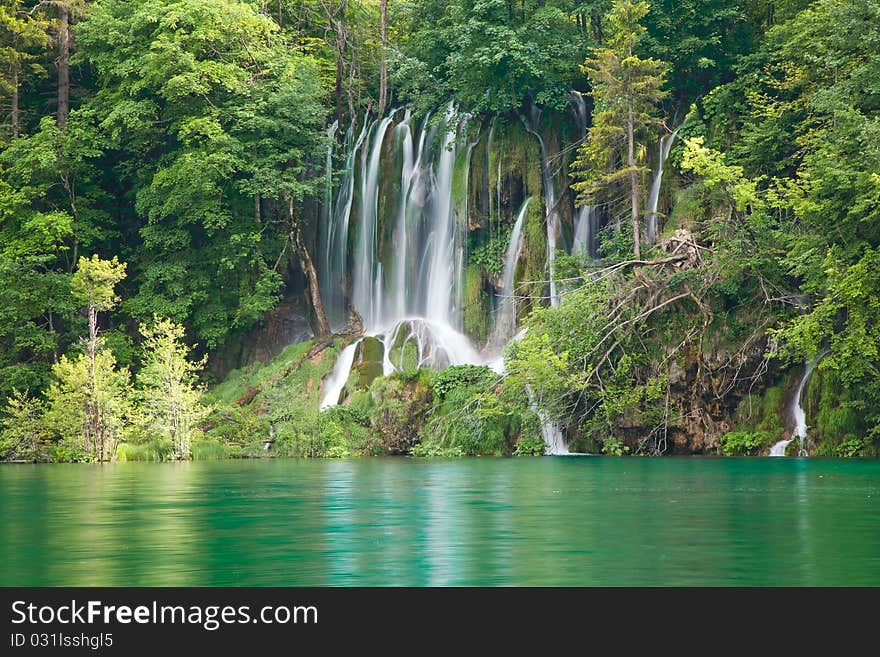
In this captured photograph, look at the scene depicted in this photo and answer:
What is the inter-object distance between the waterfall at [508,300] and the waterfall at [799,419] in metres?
11.6

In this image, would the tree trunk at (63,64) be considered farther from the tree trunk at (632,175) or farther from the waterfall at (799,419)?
the waterfall at (799,419)

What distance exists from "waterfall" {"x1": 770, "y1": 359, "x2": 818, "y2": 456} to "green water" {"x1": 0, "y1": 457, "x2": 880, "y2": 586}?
5.55 meters

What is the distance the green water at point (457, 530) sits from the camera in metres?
8.02

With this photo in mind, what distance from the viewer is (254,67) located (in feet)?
134

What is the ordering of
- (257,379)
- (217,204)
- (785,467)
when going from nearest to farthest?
(785,467), (257,379), (217,204)

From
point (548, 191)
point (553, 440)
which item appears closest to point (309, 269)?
point (548, 191)

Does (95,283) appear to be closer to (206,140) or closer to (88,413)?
(88,413)

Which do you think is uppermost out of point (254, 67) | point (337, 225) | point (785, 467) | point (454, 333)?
point (254, 67)

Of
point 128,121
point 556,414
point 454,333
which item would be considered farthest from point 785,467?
point 128,121

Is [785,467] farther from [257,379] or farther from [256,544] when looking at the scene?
[257,379]

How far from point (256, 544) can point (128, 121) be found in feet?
102

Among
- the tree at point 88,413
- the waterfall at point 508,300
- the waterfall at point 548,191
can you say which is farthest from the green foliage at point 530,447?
the tree at point 88,413
